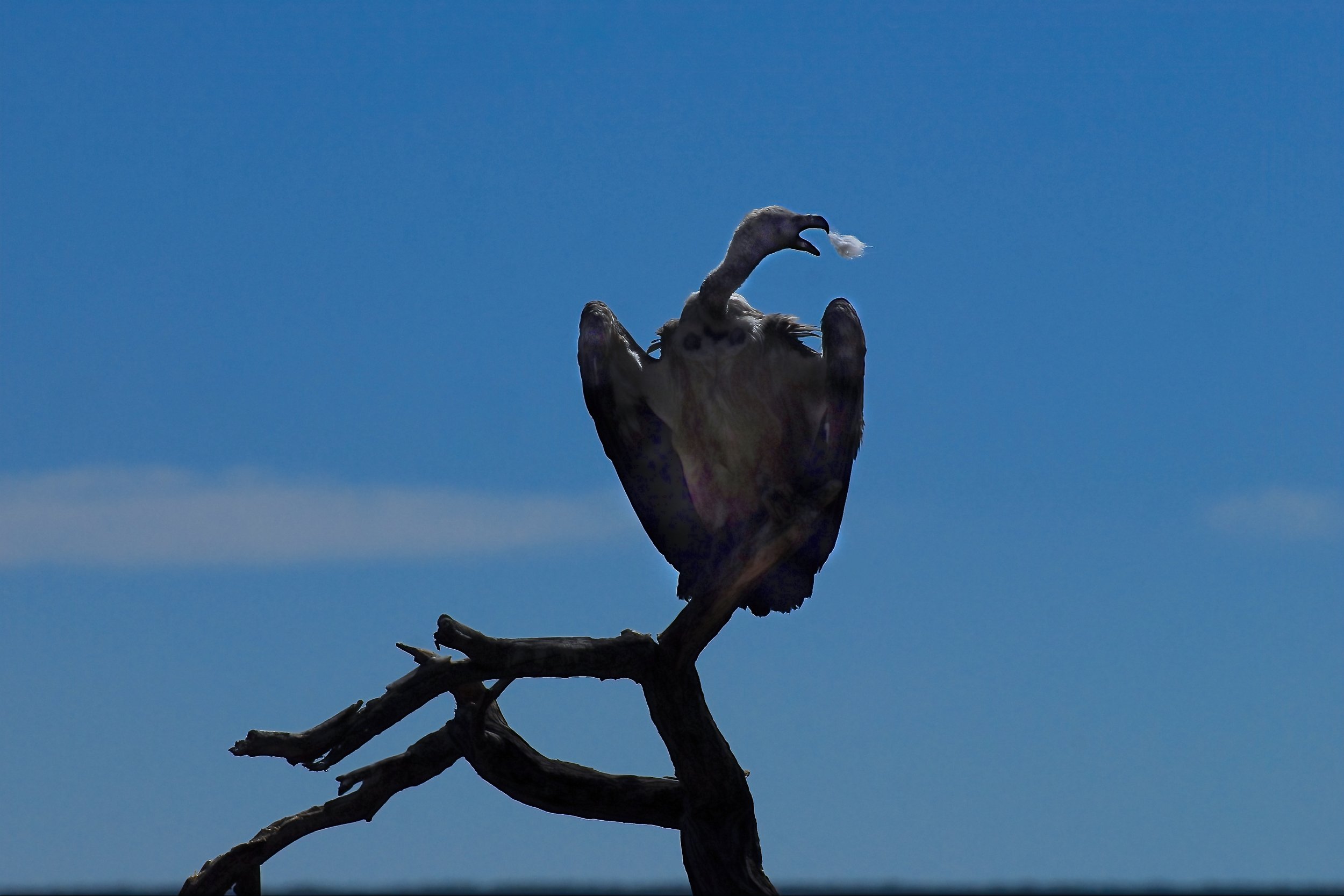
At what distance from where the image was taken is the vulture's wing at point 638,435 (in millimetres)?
12883

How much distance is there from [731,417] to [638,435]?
2.70ft

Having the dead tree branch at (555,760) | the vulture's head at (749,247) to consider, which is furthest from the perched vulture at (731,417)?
the dead tree branch at (555,760)

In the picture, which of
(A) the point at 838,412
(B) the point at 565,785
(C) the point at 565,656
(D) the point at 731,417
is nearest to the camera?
(C) the point at 565,656

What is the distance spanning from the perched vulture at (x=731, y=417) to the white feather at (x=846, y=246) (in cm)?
1

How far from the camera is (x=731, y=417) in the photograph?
12.8 metres

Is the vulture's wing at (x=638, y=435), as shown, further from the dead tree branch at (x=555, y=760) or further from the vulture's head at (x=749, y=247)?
the dead tree branch at (x=555, y=760)

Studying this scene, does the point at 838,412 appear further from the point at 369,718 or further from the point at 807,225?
the point at 369,718

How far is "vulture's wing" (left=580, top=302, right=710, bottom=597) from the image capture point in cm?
1288

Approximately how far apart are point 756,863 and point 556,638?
248cm

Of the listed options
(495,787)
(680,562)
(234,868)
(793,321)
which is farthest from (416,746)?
(793,321)

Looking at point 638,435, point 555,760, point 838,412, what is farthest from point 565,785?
point 838,412

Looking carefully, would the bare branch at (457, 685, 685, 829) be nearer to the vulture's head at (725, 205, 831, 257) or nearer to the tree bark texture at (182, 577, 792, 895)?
the tree bark texture at (182, 577, 792, 895)

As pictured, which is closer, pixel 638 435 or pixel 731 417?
pixel 731 417

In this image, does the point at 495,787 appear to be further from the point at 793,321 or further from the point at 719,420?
the point at 793,321
